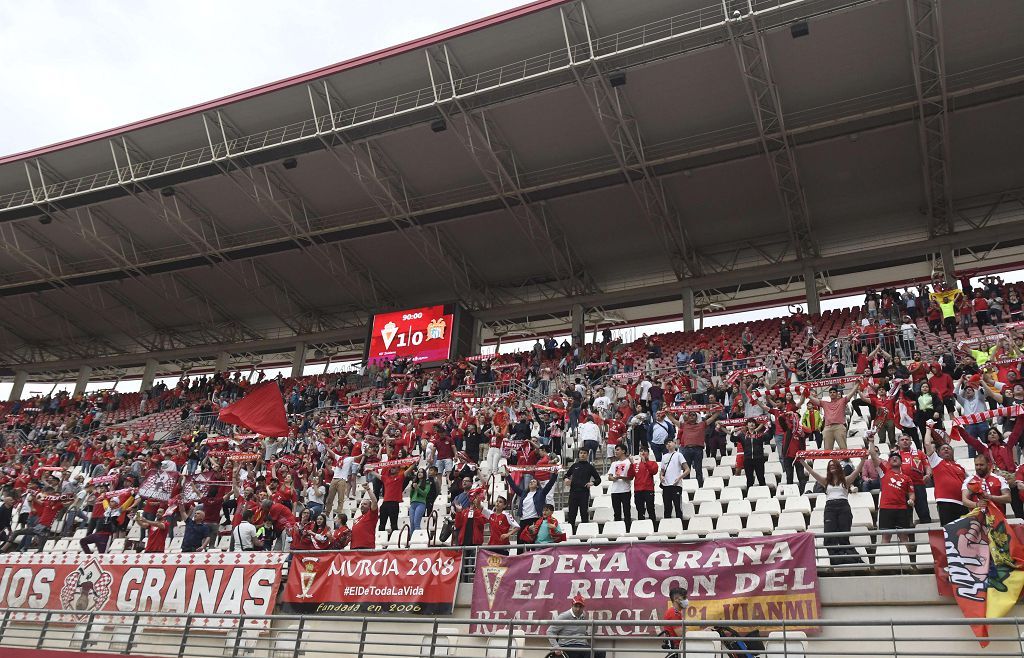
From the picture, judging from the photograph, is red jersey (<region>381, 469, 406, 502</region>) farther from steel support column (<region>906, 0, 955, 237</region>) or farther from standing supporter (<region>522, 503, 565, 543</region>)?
steel support column (<region>906, 0, 955, 237</region>)

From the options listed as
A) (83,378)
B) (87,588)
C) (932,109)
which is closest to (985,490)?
(87,588)

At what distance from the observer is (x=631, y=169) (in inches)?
1014

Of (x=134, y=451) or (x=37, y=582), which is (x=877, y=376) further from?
(x=134, y=451)

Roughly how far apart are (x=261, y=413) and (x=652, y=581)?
1402 centimetres

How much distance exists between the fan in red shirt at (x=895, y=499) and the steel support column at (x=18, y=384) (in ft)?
167

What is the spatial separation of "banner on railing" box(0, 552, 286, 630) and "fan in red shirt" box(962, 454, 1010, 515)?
9.32 metres

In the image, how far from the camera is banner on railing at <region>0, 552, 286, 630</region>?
12.0m

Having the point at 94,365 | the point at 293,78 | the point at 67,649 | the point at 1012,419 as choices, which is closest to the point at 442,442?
the point at 67,649

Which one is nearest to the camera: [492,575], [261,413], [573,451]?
[492,575]

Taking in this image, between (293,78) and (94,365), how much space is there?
94.6ft

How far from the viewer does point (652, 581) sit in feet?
32.0

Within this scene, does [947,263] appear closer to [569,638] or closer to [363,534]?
[363,534]

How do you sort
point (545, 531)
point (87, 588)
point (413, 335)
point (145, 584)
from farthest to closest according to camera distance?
point (413, 335) → point (87, 588) → point (145, 584) → point (545, 531)

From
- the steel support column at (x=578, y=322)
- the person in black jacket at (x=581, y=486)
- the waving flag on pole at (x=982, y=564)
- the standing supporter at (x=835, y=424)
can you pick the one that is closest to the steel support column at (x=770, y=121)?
the steel support column at (x=578, y=322)
